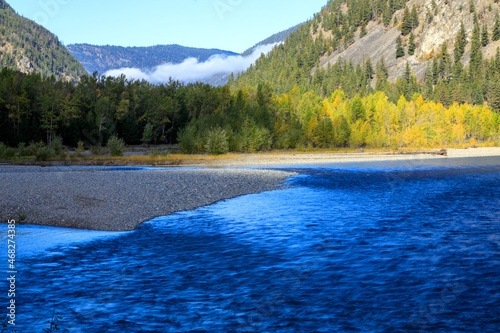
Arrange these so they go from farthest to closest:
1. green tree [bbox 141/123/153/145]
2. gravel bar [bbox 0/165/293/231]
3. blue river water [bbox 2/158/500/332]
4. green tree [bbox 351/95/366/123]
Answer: green tree [bbox 351/95/366/123]
green tree [bbox 141/123/153/145]
gravel bar [bbox 0/165/293/231]
blue river water [bbox 2/158/500/332]

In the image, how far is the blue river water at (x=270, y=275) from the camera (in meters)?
8.99

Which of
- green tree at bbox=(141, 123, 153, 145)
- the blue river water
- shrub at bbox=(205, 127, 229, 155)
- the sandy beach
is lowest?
the blue river water

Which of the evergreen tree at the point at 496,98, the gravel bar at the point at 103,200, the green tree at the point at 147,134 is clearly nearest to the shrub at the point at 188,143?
the green tree at the point at 147,134

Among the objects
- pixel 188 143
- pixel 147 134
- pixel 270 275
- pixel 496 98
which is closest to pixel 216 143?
pixel 188 143

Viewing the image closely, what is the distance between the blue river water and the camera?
8.99m

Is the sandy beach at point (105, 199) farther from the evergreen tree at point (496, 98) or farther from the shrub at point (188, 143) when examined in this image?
the evergreen tree at point (496, 98)

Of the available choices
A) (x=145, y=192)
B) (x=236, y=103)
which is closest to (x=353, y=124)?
(x=236, y=103)

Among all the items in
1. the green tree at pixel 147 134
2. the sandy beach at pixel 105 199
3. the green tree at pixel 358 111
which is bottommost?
the sandy beach at pixel 105 199

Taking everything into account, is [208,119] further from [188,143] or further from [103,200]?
[103,200]

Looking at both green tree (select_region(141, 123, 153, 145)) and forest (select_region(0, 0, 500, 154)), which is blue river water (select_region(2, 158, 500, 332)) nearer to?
forest (select_region(0, 0, 500, 154))

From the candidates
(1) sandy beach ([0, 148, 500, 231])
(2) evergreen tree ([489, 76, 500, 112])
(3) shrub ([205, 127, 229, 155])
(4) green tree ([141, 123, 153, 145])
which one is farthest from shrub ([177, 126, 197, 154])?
(2) evergreen tree ([489, 76, 500, 112])

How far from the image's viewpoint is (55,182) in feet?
91.7

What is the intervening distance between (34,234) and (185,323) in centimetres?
1137

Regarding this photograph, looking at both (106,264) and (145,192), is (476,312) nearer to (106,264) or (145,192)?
(106,264)
